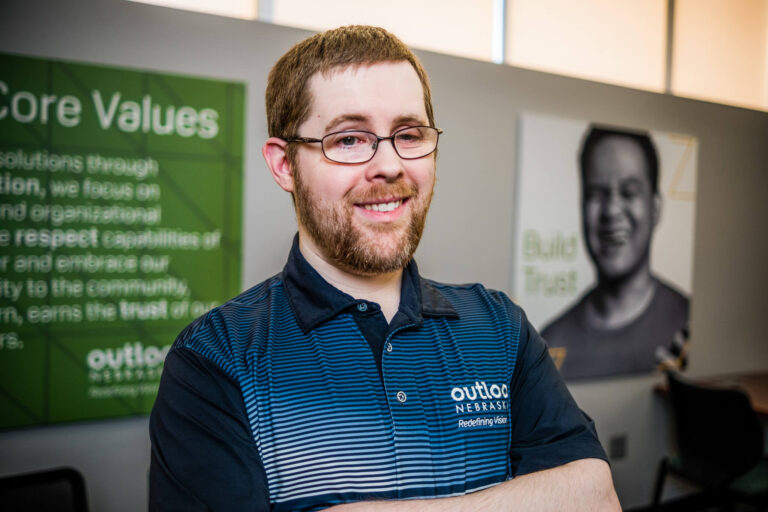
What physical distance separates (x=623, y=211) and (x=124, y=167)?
256 cm

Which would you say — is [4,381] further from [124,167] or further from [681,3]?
[681,3]

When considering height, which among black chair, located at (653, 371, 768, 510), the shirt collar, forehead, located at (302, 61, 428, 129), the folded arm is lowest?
black chair, located at (653, 371, 768, 510)

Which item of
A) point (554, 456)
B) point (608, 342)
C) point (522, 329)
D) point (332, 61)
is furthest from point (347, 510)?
point (608, 342)

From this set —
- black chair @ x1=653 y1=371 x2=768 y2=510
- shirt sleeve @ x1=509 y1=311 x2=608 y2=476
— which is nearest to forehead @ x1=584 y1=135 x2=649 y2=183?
black chair @ x1=653 y1=371 x2=768 y2=510

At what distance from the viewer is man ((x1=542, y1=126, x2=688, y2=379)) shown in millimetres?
3229

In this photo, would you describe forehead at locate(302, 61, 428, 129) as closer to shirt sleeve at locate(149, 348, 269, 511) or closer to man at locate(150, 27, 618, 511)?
man at locate(150, 27, 618, 511)

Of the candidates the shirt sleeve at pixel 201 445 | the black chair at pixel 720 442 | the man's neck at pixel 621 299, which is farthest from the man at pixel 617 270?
the shirt sleeve at pixel 201 445

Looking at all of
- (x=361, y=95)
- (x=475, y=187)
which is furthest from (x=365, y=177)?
(x=475, y=187)

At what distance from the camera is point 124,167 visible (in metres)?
2.12

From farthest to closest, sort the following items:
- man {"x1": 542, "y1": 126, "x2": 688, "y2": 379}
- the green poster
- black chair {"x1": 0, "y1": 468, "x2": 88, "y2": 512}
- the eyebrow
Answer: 1. man {"x1": 542, "y1": 126, "x2": 688, "y2": 379}
2. the green poster
3. black chair {"x1": 0, "y1": 468, "x2": 88, "y2": 512}
4. the eyebrow

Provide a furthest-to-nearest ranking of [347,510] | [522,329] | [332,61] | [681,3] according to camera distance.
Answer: [681,3] < [522,329] < [332,61] < [347,510]

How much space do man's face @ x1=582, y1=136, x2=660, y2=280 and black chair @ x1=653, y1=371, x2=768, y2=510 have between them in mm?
706

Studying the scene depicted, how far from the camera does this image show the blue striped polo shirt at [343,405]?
0.91m

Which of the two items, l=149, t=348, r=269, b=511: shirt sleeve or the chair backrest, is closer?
l=149, t=348, r=269, b=511: shirt sleeve
